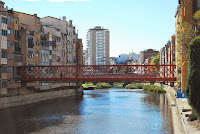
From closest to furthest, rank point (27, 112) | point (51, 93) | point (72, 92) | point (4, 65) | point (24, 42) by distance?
point (27, 112), point (4, 65), point (24, 42), point (51, 93), point (72, 92)

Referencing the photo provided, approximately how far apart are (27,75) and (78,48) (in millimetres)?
40721

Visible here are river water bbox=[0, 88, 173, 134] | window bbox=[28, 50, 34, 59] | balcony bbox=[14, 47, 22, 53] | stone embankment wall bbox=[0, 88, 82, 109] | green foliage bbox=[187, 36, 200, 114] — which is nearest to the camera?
green foliage bbox=[187, 36, 200, 114]

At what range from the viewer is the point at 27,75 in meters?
62.5

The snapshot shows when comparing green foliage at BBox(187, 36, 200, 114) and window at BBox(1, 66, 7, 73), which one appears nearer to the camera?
green foliage at BBox(187, 36, 200, 114)

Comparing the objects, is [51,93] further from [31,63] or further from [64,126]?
[64,126]

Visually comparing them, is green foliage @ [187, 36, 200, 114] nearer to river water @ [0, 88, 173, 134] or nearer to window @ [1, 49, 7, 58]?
river water @ [0, 88, 173, 134]

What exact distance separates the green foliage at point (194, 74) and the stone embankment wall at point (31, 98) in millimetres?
31460

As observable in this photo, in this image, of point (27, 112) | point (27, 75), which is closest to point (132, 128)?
point (27, 112)

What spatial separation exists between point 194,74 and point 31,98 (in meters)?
38.8

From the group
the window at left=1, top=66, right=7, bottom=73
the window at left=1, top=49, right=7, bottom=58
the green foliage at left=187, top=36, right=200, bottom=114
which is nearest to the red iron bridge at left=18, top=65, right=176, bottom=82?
the window at left=1, top=66, right=7, bottom=73

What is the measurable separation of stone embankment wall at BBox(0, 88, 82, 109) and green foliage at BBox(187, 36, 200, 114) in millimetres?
31460

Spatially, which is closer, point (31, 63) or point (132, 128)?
point (132, 128)

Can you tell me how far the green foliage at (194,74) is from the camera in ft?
94.2

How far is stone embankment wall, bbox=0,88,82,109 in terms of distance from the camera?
51419 mm
